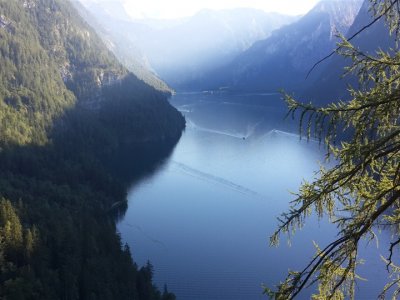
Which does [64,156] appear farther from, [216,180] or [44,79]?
[44,79]

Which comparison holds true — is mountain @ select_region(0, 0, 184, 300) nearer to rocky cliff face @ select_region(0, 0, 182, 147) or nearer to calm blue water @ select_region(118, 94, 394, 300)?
rocky cliff face @ select_region(0, 0, 182, 147)

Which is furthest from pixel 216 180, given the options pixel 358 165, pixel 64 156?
pixel 358 165

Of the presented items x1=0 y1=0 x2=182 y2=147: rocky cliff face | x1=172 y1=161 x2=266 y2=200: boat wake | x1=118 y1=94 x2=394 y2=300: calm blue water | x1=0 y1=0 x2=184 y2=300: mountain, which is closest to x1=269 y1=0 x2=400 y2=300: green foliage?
x1=0 y1=0 x2=184 y2=300: mountain

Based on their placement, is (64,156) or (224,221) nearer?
(224,221)

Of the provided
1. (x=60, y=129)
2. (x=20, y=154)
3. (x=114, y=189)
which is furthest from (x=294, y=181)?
(x=60, y=129)

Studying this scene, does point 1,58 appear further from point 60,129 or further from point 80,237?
point 80,237

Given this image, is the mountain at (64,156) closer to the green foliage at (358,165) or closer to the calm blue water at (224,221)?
the calm blue water at (224,221)

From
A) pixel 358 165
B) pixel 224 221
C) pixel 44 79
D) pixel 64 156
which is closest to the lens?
pixel 358 165
